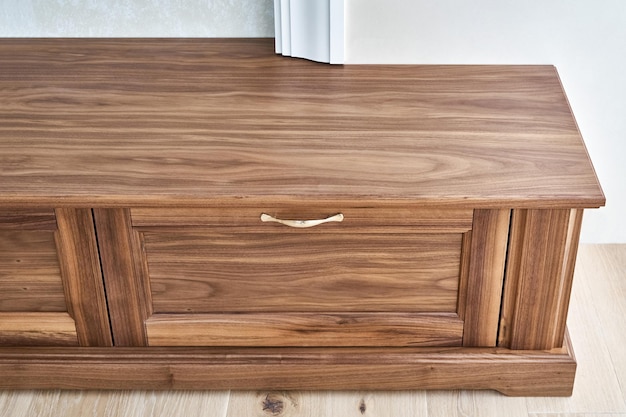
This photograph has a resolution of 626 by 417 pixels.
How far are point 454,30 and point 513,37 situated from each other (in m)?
0.11

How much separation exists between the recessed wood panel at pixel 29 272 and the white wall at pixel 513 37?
2.15ft

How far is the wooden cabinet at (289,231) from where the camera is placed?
1.33 meters

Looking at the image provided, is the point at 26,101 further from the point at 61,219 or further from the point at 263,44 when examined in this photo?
the point at 263,44

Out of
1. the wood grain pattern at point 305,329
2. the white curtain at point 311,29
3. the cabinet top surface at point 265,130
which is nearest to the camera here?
the cabinet top surface at point 265,130

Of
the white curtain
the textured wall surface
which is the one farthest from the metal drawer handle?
the textured wall surface

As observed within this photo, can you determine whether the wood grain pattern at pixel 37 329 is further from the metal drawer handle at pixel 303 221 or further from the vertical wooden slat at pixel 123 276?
the metal drawer handle at pixel 303 221

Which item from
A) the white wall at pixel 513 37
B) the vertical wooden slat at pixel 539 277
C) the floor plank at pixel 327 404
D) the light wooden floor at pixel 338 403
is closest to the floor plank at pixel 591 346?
the light wooden floor at pixel 338 403

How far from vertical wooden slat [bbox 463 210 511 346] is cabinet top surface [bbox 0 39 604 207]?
0.20ft

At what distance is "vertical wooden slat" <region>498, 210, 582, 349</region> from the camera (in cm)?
136

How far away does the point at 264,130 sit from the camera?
1.45 meters

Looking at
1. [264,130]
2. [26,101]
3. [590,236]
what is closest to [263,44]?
[264,130]

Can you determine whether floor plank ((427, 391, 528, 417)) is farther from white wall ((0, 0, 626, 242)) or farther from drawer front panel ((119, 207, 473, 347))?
white wall ((0, 0, 626, 242))

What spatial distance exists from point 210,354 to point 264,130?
0.38m

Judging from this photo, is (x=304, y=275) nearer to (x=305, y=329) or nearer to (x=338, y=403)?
(x=305, y=329)
